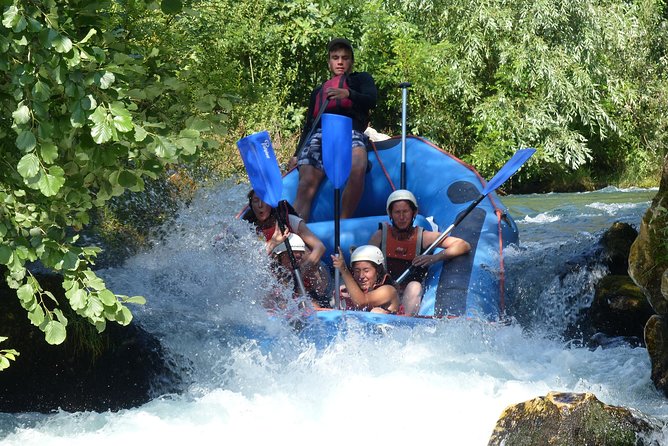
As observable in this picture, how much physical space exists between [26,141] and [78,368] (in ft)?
7.94

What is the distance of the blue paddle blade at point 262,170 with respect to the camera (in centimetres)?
485

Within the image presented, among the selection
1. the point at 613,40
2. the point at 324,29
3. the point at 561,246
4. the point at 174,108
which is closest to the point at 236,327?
the point at 174,108

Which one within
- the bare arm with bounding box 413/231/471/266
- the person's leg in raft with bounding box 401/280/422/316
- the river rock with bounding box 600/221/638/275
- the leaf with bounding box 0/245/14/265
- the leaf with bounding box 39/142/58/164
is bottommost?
the person's leg in raft with bounding box 401/280/422/316

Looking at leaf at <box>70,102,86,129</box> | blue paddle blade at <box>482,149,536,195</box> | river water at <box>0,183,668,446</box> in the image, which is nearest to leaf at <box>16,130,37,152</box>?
leaf at <box>70,102,86,129</box>

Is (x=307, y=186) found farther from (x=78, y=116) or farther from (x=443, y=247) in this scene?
(x=78, y=116)

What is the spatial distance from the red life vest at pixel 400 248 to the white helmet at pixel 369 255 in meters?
0.21

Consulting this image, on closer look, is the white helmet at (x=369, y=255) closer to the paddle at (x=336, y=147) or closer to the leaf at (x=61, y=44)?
the paddle at (x=336, y=147)

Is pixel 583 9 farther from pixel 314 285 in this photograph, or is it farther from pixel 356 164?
pixel 314 285

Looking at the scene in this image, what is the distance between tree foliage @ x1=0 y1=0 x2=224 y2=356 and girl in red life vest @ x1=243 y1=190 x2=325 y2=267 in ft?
5.87

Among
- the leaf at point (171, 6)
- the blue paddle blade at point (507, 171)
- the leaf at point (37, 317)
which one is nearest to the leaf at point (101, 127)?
the leaf at point (171, 6)

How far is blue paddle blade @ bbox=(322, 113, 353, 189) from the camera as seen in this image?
5113 mm

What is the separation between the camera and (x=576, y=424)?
121 inches

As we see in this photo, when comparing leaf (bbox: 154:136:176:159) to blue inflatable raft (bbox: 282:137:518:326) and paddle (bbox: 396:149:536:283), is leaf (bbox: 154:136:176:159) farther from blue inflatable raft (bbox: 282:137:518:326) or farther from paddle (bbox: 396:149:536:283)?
paddle (bbox: 396:149:536:283)

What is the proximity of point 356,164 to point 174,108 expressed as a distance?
2.93 metres
